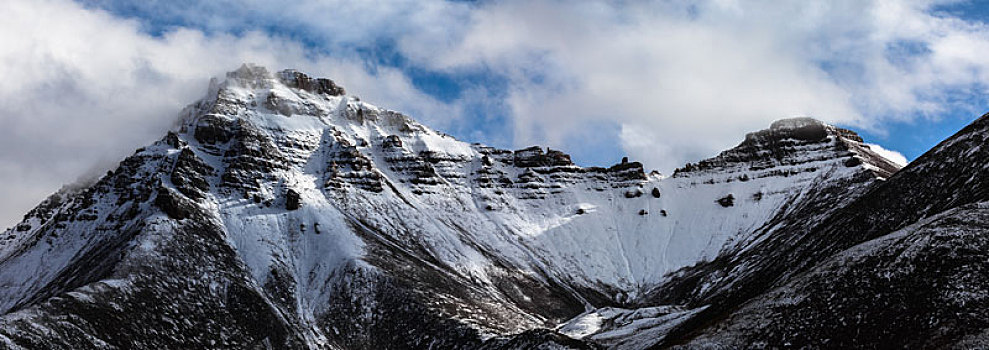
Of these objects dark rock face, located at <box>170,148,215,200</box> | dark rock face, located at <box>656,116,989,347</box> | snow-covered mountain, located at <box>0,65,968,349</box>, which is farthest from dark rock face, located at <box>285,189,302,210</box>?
dark rock face, located at <box>656,116,989,347</box>

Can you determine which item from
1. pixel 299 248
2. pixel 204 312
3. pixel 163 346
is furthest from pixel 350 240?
pixel 163 346

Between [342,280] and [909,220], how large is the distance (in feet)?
352

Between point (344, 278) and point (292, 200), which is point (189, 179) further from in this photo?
point (344, 278)

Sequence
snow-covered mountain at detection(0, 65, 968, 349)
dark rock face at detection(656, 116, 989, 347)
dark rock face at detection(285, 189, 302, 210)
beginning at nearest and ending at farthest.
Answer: dark rock face at detection(656, 116, 989, 347) → snow-covered mountain at detection(0, 65, 968, 349) → dark rock face at detection(285, 189, 302, 210)

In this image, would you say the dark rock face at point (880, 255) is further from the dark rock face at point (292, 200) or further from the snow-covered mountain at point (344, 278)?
the dark rock face at point (292, 200)

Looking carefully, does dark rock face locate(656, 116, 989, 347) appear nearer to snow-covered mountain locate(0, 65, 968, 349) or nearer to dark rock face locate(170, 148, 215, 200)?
snow-covered mountain locate(0, 65, 968, 349)

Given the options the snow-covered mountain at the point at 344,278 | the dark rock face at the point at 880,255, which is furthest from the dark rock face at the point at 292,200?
the dark rock face at the point at 880,255

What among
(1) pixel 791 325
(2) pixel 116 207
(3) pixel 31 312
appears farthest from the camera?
(2) pixel 116 207

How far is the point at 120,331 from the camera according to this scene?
11462 cm

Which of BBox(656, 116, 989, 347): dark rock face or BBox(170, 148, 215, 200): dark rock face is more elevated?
BBox(170, 148, 215, 200): dark rock face

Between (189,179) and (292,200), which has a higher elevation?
(189,179)

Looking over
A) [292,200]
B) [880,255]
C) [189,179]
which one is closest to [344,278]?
[292,200]

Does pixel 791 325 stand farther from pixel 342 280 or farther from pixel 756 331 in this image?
pixel 342 280

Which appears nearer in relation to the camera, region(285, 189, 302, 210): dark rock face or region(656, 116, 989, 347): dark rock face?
region(656, 116, 989, 347): dark rock face
